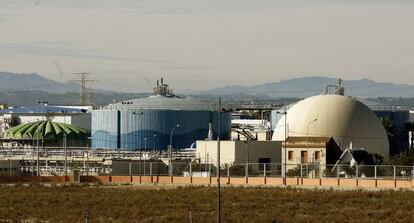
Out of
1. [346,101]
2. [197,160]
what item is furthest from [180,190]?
[346,101]

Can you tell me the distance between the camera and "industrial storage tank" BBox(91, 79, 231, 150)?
138500mm

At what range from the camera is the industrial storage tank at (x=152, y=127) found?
5453 inches

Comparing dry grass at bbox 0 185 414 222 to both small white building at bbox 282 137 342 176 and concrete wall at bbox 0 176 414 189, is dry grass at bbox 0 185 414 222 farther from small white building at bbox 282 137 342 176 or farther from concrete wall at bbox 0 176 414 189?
small white building at bbox 282 137 342 176

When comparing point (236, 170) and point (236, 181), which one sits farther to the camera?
point (236, 170)

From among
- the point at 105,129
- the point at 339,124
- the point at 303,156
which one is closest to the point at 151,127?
the point at 105,129

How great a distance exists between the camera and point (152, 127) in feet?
456

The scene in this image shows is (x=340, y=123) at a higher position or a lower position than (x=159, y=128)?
lower

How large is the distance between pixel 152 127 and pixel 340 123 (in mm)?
31456

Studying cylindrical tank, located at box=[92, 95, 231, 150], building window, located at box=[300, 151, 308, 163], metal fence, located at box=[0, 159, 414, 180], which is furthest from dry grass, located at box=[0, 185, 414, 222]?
cylindrical tank, located at box=[92, 95, 231, 150]

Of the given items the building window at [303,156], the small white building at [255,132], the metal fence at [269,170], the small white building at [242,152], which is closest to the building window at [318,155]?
the building window at [303,156]

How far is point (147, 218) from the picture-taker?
56.3 meters

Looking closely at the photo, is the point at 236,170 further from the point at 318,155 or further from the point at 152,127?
the point at 152,127

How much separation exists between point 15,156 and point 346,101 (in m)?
36.5

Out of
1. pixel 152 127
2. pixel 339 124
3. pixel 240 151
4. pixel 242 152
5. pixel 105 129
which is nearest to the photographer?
pixel 240 151
